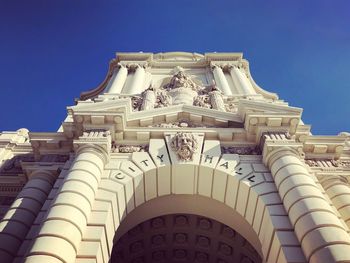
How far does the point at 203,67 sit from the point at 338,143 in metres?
17.5

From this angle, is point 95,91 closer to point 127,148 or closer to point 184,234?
point 127,148

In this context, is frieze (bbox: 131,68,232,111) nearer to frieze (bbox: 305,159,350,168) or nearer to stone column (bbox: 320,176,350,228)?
frieze (bbox: 305,159,350,168)

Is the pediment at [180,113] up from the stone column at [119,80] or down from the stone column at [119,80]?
down

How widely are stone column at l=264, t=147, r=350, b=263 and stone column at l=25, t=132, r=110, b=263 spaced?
19.5ft

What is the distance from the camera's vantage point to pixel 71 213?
31.7ft

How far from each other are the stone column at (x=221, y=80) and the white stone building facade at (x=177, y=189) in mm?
7371

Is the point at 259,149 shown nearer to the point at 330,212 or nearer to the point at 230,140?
the point at 230,140

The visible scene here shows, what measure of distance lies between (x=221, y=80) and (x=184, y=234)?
13.3 metres

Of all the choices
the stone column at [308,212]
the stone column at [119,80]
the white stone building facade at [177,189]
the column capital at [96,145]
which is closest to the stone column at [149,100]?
the white stone building facade at [177,189]

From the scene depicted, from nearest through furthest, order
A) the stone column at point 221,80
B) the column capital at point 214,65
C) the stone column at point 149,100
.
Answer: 1. the stone column at point 149,100
2. the stone column at point 221,80
3. the column capital at point 214,65

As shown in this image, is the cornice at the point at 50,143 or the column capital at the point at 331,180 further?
the cornice at the point at 50,143

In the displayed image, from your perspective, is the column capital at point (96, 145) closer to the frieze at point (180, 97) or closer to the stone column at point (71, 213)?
the stone column at point (71, 213)

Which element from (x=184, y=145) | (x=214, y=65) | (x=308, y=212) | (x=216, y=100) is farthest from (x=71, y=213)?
(x=214, y=65)

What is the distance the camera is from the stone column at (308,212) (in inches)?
336
